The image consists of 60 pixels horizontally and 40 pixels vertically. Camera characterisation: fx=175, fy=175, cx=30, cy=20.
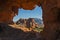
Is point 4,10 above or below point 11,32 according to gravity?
above

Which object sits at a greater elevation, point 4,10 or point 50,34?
point 4,10

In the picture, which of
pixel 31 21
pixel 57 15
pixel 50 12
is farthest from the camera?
pixel 31 21

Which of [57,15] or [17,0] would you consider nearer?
[57,15]

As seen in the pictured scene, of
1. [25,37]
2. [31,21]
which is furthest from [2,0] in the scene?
[31,21]

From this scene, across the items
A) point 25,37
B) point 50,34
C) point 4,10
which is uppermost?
point 4,10

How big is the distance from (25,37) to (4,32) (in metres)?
2.36

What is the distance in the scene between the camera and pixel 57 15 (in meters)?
9.52

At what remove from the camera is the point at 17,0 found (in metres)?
17.2

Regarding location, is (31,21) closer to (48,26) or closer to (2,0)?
(2,0)

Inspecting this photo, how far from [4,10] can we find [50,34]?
8.86 metres

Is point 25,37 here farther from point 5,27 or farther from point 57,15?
point 57,15

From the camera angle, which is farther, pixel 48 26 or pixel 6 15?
pixel 6 15

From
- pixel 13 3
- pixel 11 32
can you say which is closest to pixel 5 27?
pixel 11 32

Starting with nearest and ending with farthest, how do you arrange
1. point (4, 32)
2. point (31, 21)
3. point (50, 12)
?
point (50, 12), point (4, 32), point (31, 21)
